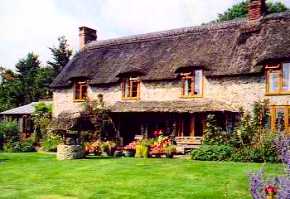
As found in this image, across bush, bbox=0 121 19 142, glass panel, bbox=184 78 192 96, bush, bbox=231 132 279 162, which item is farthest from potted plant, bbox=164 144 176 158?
bush, bbox=0 121 19 142

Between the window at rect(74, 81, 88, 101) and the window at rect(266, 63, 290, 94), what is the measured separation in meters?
12.9

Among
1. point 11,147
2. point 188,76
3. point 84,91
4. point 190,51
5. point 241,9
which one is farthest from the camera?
point 241,9

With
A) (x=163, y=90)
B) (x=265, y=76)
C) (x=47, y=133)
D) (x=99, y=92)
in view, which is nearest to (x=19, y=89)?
(x=47, y=133)

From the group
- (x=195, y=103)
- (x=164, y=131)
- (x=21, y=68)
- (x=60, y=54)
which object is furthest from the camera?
(x=21, y=68)

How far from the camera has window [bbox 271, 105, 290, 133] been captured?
21.8 metres

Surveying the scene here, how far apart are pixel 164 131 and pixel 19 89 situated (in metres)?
31.2

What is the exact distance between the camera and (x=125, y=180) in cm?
1476

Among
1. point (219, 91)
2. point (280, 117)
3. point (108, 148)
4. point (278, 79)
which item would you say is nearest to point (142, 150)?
point (108, 148)

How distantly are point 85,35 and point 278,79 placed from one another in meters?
17.6

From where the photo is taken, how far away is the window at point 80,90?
100 ft

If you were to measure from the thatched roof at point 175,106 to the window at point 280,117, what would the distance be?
6.80 feet

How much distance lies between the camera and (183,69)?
83.8 ft

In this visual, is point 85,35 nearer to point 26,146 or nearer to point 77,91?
point 77,91

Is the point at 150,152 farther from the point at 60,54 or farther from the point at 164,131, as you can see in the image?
the point at 60,54
